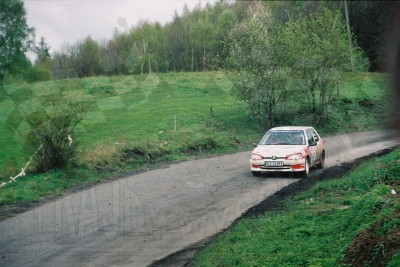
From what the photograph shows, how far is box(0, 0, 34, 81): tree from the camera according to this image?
49491 millimetres

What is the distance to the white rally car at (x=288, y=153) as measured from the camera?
50.4 ft

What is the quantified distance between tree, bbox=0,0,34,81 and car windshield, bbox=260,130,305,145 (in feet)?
136

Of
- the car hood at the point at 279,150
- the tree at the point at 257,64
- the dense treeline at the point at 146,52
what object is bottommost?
the car hood at the point at 279,150

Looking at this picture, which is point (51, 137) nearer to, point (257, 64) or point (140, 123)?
point (140, 123)

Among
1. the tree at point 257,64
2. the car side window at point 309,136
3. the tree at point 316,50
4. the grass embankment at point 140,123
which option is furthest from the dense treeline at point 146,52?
the car side window at point 309,136

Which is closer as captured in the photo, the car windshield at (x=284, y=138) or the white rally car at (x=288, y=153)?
the white rally car at (x=288, y=153)

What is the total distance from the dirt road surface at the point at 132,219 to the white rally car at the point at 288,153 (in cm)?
45

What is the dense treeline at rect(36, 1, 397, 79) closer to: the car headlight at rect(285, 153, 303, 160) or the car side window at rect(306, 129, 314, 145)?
the car side window at rect(306, 129, 314, 145)

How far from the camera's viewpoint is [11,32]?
5012 centimetres

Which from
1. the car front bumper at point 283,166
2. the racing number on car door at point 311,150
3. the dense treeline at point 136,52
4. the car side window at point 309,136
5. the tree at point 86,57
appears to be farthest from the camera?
the tree at point 86,57

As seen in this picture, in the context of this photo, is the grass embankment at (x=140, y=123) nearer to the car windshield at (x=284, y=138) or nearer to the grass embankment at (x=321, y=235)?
the grass embankment at (x=321, y=235)

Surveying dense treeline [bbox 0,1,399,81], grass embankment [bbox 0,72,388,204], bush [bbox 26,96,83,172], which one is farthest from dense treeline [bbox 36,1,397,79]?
bush [bbox 26,96,83,172]

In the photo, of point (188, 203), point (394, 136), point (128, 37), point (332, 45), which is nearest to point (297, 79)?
point (332, 45)

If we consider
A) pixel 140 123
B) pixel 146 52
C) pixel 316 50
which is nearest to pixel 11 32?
pixel 146 52
